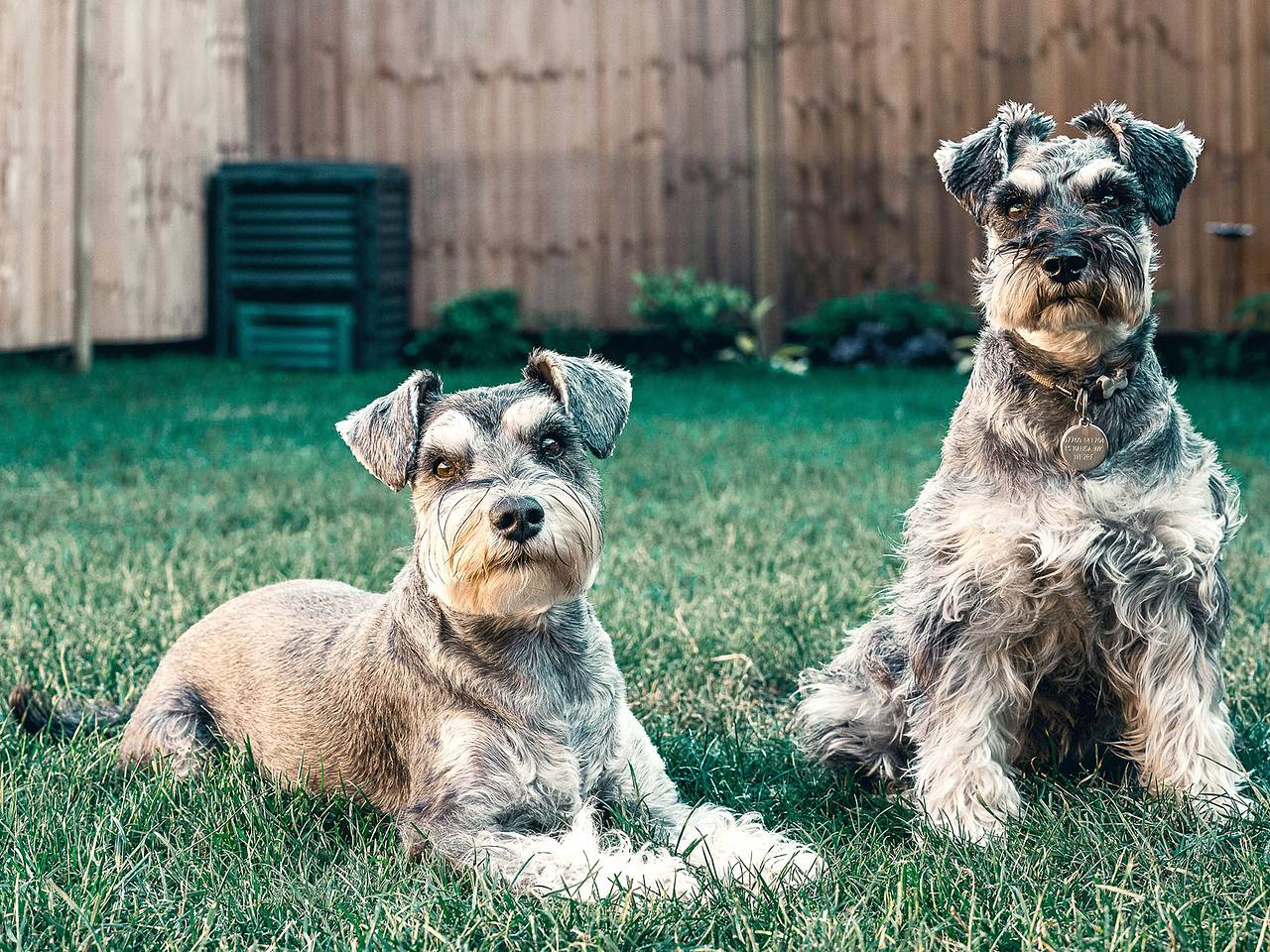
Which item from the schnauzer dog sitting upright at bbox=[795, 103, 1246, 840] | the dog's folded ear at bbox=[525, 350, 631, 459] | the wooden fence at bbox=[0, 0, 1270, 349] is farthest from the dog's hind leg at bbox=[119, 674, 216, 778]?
the wooden fence at bbox=[0, 0, 1270, 349]

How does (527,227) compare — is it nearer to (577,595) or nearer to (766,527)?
(766,527)

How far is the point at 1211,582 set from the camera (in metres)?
3.06

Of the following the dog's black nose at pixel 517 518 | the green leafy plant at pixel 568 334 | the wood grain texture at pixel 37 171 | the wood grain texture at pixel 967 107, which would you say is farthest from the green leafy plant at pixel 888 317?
the dog's black nose at pixel 517 518

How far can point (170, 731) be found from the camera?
3.44 meters

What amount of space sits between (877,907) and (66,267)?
9099 mm

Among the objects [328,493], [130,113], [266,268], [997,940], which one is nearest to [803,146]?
[266,268]

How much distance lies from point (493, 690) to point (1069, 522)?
1.25m

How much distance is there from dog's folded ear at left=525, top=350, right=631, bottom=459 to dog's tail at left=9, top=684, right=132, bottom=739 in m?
1.47

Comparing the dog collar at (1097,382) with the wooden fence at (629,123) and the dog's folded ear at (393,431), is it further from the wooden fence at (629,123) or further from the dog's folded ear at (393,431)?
the wooden fence at (629,123)

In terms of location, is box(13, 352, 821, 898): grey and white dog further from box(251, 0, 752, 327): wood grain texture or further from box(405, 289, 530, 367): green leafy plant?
box(251, 0, 752, 327): wood grain texture

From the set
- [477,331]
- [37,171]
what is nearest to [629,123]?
[477,331]

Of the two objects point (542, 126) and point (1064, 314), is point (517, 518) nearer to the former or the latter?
point (1064, 314)

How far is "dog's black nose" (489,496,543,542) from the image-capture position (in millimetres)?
2844

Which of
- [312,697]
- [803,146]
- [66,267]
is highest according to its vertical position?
[803,146]
